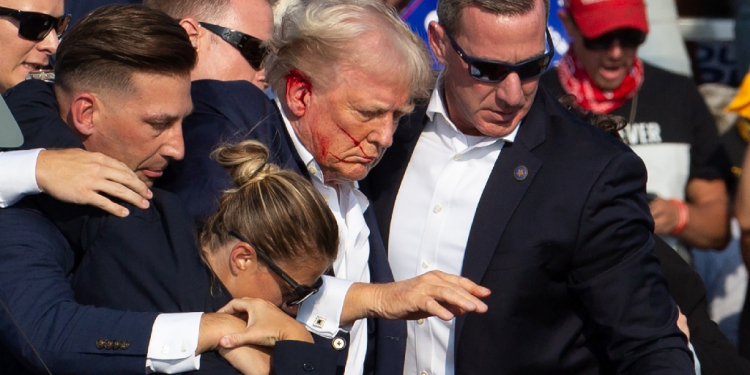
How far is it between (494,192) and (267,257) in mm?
950

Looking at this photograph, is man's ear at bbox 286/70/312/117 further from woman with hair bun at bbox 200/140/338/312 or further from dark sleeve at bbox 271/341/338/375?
dark sleeve at bbox 271/341/338/375

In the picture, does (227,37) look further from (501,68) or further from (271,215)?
(271,215)

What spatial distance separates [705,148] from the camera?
4.56m

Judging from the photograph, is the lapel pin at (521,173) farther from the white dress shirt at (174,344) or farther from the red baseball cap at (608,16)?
the red baseball cap at (608,16)

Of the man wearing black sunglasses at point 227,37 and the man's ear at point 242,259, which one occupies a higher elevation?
the man wearing black sunglasses at point 227,37

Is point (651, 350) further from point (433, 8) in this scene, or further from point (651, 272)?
point (433, 8)

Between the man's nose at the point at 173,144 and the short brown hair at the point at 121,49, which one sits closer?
the short brown hair at the point at 121,49

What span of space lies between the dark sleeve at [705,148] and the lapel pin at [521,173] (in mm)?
1834

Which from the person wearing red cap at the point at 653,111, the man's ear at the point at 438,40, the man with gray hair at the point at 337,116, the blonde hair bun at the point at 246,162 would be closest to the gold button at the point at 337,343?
the man with gray hair at the point at 337,116

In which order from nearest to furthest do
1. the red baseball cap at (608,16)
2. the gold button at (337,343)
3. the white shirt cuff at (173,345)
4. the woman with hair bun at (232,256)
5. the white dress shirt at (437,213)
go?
the white shirt cuff at (173,345) < the woman with hair bun at (232,256) < the gold button at (337,343) < the white dress shirt at (437,213) < the red baseball cap at (608,16)

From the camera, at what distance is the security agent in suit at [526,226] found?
114 inches

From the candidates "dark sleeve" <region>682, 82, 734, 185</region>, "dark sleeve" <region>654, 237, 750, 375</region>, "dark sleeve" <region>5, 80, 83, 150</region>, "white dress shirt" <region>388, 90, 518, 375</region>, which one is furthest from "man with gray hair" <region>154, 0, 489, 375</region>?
"dark sleeve" <region>682, 82, 734, 185</region>

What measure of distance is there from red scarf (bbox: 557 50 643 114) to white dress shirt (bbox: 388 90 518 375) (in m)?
1.48

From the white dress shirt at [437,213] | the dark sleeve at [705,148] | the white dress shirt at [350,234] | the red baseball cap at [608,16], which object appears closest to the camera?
the white dress shirt at [350,234]
